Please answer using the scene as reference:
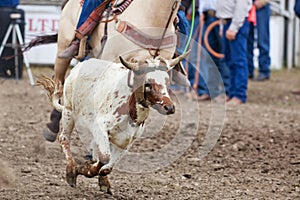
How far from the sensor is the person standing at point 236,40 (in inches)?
491

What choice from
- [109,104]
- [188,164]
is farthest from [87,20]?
[188,164]

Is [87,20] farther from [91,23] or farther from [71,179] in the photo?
[71,179]

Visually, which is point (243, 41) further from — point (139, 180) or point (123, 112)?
point (123, 112)

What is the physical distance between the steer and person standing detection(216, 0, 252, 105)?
6345 mm

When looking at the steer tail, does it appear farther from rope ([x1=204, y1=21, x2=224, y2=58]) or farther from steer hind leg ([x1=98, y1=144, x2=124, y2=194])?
rope ([x1=204, y1=21, x2=224, y2=58])

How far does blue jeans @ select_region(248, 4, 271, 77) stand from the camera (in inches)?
648

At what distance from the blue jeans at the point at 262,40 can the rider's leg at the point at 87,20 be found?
928 centimetres

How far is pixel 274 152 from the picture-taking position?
8586 mm

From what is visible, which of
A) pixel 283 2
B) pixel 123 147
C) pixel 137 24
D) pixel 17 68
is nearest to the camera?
pixel 123 147

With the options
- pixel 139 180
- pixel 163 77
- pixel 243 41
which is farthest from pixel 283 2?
pixel 163 77

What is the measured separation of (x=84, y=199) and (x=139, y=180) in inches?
39.7

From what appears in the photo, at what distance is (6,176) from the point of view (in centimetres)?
675

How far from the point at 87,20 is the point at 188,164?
68.2 inches

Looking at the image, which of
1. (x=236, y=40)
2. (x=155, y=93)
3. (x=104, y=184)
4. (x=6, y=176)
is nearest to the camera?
(x=155, y=93)
